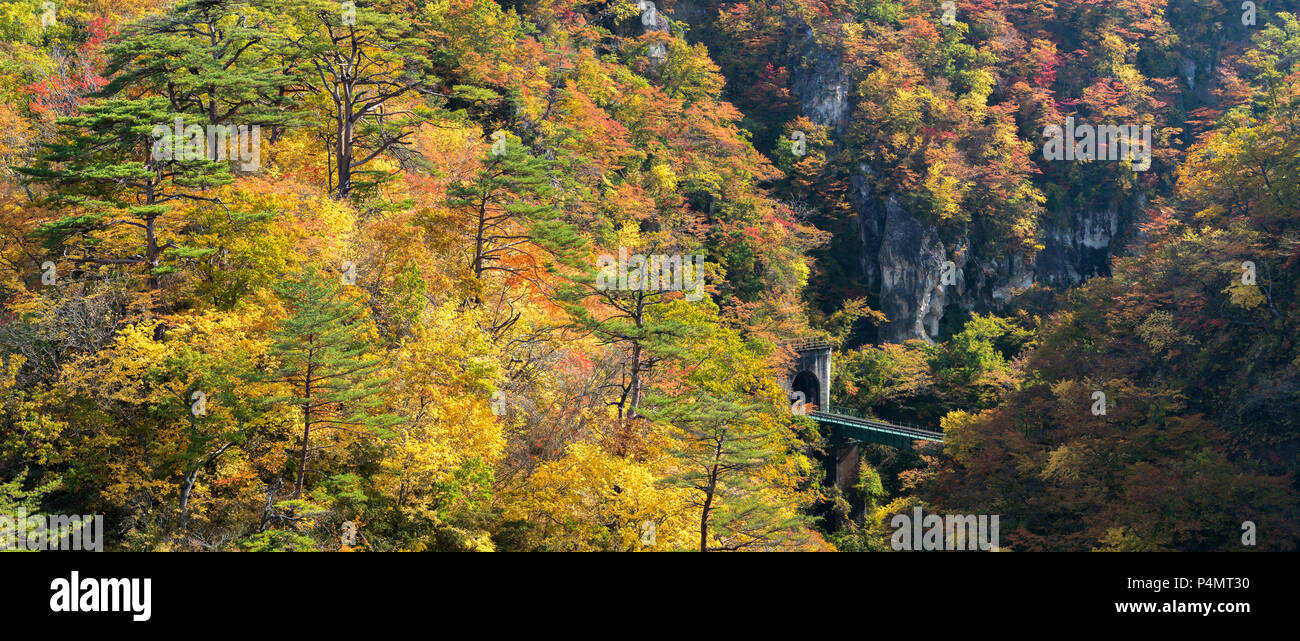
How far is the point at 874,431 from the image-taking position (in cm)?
4078

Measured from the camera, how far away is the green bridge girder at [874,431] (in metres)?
40.1

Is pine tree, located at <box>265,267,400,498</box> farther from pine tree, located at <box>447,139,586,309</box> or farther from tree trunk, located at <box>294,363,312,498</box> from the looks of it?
pine tree, located at <box>447,139,586,309</box>

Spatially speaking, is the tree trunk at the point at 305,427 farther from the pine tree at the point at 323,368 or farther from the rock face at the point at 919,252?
the rock face at the point at 919,252

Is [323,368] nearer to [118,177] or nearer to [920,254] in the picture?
[118,177]

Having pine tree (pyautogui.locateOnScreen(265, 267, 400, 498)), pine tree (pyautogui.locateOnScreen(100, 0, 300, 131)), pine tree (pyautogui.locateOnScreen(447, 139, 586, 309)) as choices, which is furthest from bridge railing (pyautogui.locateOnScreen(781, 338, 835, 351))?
pine tree (pyautogui.locateOnScreen(265, 267, 400, 498))

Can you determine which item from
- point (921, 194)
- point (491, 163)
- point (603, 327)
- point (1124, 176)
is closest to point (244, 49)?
point (491, 163)

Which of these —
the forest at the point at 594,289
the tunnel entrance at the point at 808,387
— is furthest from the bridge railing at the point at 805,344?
the tunnel entrance at the point at 808,387

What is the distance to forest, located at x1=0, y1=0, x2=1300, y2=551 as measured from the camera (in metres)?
18.7

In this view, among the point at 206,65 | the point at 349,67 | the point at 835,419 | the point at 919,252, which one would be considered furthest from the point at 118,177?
the point at 919,252

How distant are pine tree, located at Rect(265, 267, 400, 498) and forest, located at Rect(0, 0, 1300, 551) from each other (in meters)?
0.10

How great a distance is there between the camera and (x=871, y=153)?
5462cm

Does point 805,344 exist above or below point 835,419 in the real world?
above

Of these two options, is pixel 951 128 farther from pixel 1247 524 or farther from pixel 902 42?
pixel 1247 524

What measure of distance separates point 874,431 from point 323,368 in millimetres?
27769
